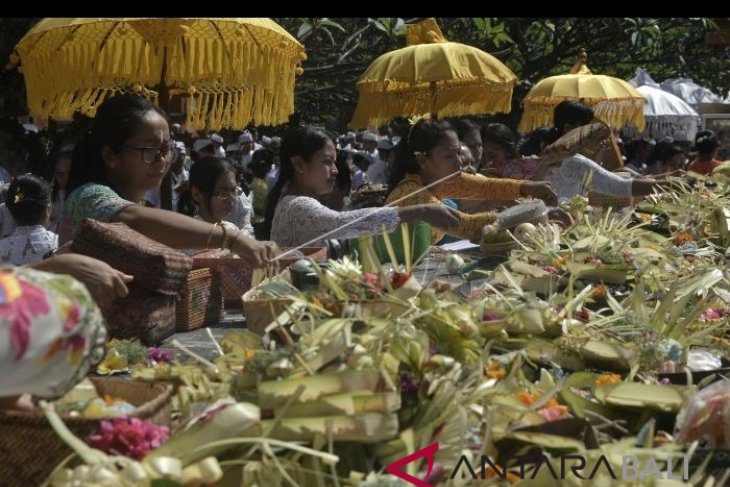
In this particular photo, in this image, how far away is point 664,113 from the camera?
16016 millimetres

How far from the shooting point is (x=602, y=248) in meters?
3.42

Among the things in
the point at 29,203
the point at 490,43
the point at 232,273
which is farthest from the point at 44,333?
the point at 490,43

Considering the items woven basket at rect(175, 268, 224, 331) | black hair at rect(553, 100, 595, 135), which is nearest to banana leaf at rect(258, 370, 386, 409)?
woven basket at rect(175, 268, 224, 331)

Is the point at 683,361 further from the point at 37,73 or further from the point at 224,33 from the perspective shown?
the point at 37,73

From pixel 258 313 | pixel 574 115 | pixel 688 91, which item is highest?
pixel 258 313

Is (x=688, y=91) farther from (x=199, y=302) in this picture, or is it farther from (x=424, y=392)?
(x=424, y=392)

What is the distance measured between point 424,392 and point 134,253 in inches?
50.5

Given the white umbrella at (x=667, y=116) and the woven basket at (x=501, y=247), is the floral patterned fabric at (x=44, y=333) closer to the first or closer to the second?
the woven basket at (x=501, y=247)

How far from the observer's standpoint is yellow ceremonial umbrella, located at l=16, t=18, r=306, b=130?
4406 millimetres

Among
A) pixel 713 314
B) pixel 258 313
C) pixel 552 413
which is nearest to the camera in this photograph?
pixel 552 413

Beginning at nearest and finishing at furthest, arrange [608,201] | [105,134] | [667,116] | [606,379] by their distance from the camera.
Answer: [606,379] → [105,134] → [608,201] → [667,116]

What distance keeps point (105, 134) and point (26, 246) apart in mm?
2334

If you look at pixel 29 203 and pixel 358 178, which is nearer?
pixel 29 203

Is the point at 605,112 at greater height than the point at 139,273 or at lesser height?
lesser
